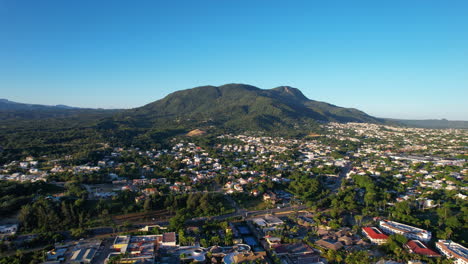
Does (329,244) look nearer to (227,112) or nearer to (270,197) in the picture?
(270,197)

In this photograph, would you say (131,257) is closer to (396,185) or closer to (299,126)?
(396,185)

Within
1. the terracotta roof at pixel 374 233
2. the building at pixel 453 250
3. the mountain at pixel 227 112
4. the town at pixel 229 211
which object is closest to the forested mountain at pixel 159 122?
the mountain at pixel 227 112

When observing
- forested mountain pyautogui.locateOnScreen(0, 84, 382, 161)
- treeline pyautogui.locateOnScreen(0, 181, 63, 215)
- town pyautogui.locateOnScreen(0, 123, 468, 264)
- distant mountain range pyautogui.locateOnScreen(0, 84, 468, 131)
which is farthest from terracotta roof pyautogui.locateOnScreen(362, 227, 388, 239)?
distant mountain range pyautogui.locateOnScreen(0, 84, 468, 131)

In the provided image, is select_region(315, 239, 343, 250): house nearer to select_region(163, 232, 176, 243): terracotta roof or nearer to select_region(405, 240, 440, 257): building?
select_region(405, 240, 440, 257): building

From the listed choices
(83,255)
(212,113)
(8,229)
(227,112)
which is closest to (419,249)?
(83,255)

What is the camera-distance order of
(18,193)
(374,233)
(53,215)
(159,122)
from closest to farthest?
(374,233) < (53,215) < (18,193) < (159,122)
